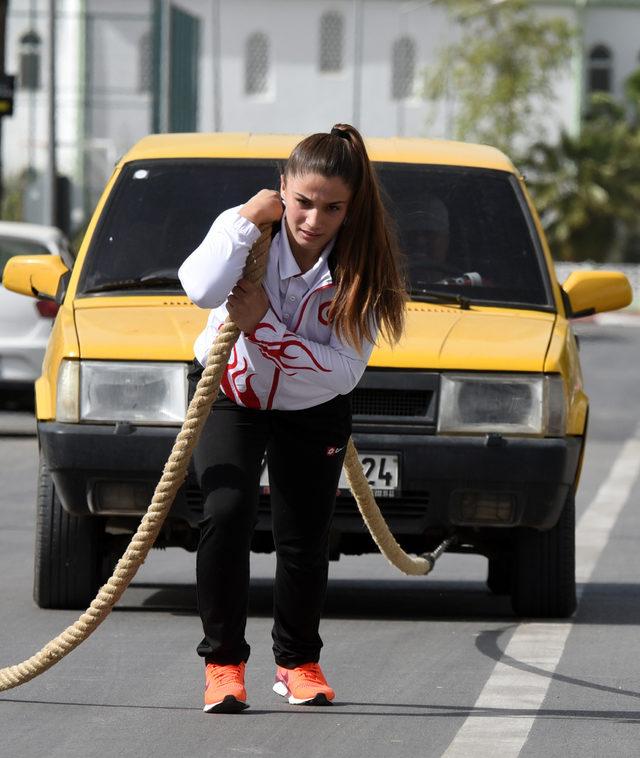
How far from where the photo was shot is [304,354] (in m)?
5.57

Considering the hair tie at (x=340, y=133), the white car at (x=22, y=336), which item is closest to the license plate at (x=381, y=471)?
the hair tie at (x=340, y=133)

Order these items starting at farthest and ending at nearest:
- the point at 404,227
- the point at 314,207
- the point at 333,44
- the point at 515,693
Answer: the point at 333,44 < the point at 404,227 < the point at 515,693 < the point at 314,207

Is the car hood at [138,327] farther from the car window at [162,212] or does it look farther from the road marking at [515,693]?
the road marking at [515,693]

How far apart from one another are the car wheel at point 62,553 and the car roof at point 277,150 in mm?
1628

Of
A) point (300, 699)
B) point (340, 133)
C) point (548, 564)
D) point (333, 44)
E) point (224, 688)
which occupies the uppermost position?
point (340, 133)

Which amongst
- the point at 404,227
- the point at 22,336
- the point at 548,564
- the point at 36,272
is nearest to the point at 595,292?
the point at 404,227

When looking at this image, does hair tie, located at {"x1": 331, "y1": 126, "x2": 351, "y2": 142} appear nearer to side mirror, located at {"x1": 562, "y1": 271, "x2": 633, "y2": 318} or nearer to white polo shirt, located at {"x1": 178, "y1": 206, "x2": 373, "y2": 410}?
white polo shirt, located at {"x1": 178, "y1": 206, "x2": 373, "y2": 410}

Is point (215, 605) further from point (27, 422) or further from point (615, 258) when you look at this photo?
point (615, 258)

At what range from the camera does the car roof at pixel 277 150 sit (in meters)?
8.55

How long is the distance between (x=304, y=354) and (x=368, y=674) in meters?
1.45

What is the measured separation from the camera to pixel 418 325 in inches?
303

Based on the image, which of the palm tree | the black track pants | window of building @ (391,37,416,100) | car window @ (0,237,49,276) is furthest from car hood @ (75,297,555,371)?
window of building @ (391,37,416,100)

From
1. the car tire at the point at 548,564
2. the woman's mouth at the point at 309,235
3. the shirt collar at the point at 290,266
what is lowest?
the car tire at the point at 548,564

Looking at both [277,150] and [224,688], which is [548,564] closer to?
[277,150]
